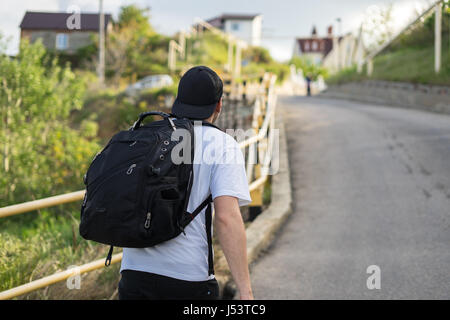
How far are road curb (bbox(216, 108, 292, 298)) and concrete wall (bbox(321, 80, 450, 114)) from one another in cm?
914

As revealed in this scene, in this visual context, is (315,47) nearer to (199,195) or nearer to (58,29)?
(58,29)

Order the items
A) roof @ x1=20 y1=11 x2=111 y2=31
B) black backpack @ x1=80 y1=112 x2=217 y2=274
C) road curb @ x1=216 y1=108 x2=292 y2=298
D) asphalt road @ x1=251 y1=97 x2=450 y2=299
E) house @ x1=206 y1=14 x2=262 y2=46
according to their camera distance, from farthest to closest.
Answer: house @ x1=206 y1=14 x2=262 y2=46
roof @ x1=20 y1=11 x2=111 y2=31
road curb @ x1=216 y1=108 x2=292 y2=298
asphalt road @ x1=251 y1=97 x2=450 y2=299
black backpack @ x1=80 y1=112 x2=217 y2=274

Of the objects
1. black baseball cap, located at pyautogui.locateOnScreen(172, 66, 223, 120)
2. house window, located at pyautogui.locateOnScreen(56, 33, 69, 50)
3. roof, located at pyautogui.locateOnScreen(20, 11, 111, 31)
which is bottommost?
black baseball cap, located at pyautogui.locateOnScreen(172, 66, 223, 120)

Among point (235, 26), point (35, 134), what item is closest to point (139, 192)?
point (35, 134)

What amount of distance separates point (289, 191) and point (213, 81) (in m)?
5.77

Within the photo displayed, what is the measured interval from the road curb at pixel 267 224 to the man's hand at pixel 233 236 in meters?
2.60

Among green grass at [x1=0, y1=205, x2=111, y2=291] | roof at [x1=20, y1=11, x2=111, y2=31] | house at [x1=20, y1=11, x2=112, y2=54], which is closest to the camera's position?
green grass at [x1=0, y1=205, x2=111, y2=291]

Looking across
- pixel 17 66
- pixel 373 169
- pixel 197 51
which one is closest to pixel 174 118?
pixel 373 169

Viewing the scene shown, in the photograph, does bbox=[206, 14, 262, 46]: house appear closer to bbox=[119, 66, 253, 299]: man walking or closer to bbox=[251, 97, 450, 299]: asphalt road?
bbox=[251, 97, 450, 299]: asphalt road

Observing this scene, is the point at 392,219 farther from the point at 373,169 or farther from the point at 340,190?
the point at 373,169

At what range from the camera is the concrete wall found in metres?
16.5

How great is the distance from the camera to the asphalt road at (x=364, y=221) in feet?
15.9

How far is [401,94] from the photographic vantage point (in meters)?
19.4

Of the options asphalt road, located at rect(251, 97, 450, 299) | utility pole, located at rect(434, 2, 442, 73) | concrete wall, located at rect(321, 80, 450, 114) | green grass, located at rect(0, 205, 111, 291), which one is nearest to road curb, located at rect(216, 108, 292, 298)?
asphalt road, located at rect(251, 97, 450, 299)
